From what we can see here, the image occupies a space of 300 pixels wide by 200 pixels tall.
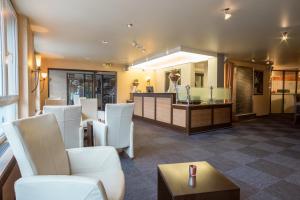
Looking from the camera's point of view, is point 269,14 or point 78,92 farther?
point 78,92

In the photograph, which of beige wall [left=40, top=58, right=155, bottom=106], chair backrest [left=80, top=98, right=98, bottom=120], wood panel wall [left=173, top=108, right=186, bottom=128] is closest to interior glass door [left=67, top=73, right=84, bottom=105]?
beige wall [left=40, top=58, right=155, bottom=106]

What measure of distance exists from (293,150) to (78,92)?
8046 millimetres

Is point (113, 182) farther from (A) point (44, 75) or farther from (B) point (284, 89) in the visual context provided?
(B) point (284, 89)

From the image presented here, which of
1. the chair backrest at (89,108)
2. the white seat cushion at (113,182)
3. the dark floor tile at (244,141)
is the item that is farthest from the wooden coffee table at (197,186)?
the chair backrest at (89,108)

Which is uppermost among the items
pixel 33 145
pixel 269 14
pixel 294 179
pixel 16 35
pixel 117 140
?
pixel 269 14

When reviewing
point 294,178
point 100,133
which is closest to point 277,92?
point 294,178

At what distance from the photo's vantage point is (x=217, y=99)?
586cm

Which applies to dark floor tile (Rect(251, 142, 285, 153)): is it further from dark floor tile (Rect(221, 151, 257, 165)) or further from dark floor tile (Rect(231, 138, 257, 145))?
dark floor tile (Rect(221, 151, 257, 165))

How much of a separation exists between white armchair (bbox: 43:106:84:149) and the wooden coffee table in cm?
149

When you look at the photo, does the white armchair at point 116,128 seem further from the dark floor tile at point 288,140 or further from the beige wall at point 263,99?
the beige wall at point 263,99

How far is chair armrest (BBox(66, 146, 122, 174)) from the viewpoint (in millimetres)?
1688

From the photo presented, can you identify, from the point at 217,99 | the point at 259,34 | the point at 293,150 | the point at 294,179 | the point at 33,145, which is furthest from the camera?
the point at 217,99

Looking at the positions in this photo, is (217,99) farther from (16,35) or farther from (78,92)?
(78,92)

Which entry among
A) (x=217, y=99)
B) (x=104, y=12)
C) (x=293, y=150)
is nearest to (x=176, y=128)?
(x=217, y=99)
